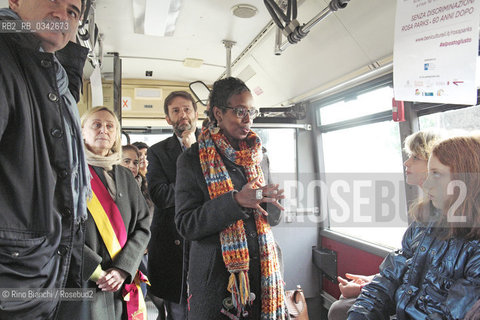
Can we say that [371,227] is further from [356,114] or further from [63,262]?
[63,262]

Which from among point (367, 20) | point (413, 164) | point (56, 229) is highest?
point (367, 20)

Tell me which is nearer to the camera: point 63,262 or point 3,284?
point 3,284

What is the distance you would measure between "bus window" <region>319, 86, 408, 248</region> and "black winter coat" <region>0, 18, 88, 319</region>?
2.55m

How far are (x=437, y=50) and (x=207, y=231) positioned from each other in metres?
1.30

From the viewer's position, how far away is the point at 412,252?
1541 mm

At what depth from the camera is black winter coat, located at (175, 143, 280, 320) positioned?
1363 millimetres

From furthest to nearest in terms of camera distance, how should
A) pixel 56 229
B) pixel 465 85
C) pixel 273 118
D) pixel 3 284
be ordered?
pixel 273 118 < pixel 465 85 < pixel 56 229 < pixel 3 284

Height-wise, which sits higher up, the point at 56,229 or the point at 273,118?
the point at 273,118

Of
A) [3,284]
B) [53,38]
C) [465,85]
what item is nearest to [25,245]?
[3,284]

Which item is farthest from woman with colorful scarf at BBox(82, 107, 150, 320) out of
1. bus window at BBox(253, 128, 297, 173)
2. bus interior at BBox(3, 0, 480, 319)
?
bus window at BBox(253, 128, 297, 173)

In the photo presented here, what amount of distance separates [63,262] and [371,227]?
2.96 metres

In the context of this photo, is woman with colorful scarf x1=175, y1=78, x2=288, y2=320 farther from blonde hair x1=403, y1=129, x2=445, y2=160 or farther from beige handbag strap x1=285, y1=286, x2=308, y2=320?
beige handbag strap x1=285, y1=286, x2=308, y2=320

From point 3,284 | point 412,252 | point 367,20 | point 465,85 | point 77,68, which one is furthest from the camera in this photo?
point 367,20

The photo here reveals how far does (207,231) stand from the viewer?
1390mm
